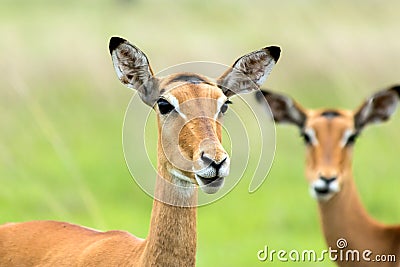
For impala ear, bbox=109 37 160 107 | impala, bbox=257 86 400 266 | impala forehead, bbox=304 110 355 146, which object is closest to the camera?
impala ear, bbox=109 37 160 107

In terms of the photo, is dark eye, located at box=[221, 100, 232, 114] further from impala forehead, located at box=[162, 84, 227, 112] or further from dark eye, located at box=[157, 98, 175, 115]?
dark eye, located at box=[157, 98, 175, 115]

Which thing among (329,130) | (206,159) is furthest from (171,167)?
(329,130)

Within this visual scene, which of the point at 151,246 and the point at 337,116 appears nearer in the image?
the point at 151,246

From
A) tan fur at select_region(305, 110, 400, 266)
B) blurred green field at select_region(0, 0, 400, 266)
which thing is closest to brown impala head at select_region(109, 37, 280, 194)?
tan fur at select_region(305, 110, 400, 266)

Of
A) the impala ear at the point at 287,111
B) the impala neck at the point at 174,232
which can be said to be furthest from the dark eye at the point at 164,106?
the impala ear at the point at 287,111

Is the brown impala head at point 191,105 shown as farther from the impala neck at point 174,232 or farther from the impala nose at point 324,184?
the impala nose at point 324,184

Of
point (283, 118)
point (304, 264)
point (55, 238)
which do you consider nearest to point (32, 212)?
point (304, 264)

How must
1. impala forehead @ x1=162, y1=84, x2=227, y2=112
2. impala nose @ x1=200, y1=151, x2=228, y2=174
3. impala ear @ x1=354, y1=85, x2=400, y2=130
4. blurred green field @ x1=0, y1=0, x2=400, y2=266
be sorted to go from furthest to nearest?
blurred green field @ x1=0, y1=0, x2=400, y2=266 → impala ear @ x1=354, y1=85, x2=400, y2=130 → impala forehead @ x1=162, y1=84, x2=227, y2=112 → impala nose @ x1=200, y1=151, x2=228, y2=174

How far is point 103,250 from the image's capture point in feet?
17.5

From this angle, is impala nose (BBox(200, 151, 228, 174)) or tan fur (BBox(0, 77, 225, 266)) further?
tan fur (BBox(0, 77, 225, 266))

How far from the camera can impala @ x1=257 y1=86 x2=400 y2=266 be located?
7221 millimetres

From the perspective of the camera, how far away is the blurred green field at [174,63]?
11141 millimetres

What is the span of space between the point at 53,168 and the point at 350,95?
3.70 metres

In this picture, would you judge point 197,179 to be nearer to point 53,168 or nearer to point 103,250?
point 103,250
